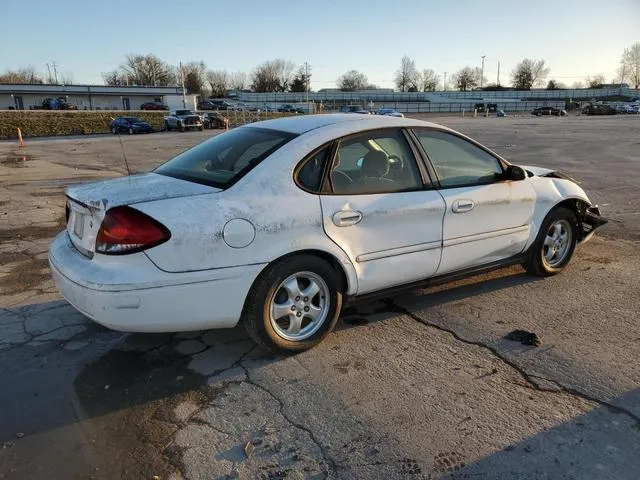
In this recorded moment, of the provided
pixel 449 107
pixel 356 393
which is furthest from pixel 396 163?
pixel 449 107

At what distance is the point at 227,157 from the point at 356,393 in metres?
1.93

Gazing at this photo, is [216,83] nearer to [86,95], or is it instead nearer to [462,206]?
[86,95]

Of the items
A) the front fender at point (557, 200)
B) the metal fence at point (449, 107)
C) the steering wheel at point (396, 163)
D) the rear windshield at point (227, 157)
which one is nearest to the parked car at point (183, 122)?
the rear windshield at point (227, 157)

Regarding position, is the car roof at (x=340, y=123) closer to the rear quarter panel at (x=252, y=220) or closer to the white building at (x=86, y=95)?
the rear quarter panel at (x=252, y=220)

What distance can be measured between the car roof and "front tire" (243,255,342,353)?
3.43ft

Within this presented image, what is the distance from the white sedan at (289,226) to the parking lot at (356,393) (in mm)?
386

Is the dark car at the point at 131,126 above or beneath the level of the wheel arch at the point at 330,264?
above

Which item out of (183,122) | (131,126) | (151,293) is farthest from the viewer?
(183,122)

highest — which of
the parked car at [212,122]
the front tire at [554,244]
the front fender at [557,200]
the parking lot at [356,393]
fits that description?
the parked car at [212,122]

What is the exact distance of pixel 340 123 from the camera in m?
4.07

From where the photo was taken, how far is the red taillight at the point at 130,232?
3.20m

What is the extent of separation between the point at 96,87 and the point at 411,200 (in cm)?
9189

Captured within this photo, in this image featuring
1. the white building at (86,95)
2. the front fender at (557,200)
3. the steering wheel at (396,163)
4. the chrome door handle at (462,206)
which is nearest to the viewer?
the steering wheel at (396,163)

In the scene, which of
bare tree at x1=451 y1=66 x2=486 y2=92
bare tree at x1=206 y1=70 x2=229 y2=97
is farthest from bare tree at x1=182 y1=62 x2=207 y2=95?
bare tree at x1=451 y1=66 x2=486 y2=92
